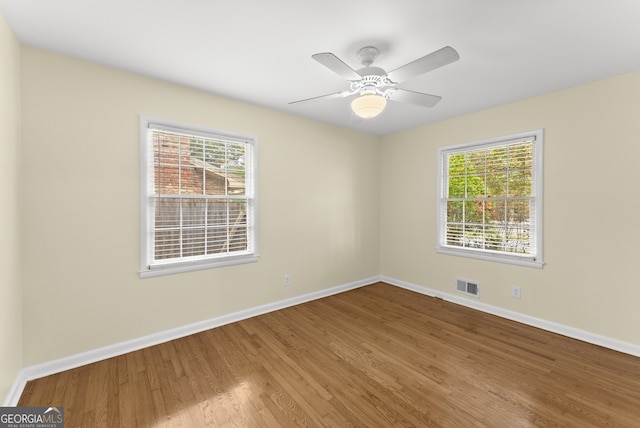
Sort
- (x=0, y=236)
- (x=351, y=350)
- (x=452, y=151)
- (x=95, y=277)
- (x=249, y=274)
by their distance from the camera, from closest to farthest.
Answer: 1. (x=0, y=236)
2. (x=95, y=277)
3. (x=351, y=350)
4. (x=249, y=274)
5. (x=452, y=151)

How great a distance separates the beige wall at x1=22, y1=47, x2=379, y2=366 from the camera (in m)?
2.13

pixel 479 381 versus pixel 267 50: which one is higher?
pixel 267 50

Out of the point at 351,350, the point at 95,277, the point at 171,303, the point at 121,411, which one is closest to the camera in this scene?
the point at 121,411

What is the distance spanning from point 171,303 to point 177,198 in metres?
1.06

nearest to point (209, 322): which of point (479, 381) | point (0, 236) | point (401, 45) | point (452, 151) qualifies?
point (0, 236)

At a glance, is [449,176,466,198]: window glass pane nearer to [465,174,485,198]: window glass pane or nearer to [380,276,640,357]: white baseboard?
[465,174,485,198]: window glass pane

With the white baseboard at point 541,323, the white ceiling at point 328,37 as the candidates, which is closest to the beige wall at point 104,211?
the white ceiling at point 328,37

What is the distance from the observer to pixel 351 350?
2.54 m

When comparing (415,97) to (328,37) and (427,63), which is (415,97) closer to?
(427,63)

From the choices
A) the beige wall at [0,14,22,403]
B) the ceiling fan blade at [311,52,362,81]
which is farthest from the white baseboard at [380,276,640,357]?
the beige wall at [0,14,22,403]

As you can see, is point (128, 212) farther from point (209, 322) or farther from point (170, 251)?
point (209, 322)

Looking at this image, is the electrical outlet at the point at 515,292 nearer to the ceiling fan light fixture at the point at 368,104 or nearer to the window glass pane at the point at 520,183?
the window glass pane at the point at 520,183

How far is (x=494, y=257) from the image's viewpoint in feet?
11.2

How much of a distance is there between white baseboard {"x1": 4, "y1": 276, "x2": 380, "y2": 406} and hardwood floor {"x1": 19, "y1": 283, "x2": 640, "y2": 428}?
0.07 meters
